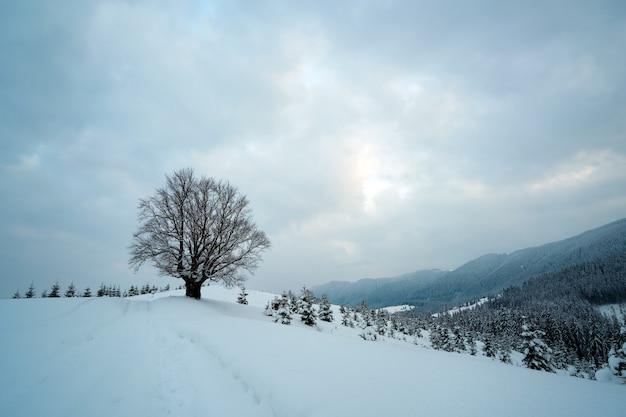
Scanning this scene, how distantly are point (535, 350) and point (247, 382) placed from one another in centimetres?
3307

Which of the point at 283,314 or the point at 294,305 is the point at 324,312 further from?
the point at 283,314

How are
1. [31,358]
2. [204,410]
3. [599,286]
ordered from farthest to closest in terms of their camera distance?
[599,286], [31,358], [204,410]

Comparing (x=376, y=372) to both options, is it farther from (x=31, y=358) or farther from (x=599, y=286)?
(x=599, y=286)

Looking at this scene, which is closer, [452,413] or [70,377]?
[452,413]

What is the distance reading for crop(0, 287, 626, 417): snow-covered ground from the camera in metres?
4.10

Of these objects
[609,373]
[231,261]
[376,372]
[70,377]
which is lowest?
[609,373]

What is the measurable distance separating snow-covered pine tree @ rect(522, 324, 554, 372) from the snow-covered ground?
85.9 feet

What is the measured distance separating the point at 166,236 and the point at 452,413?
1972 centimetres

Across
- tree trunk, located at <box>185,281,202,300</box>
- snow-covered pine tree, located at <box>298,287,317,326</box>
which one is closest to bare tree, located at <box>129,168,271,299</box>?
tree trunk, located at <box>185,281,202,300</box>

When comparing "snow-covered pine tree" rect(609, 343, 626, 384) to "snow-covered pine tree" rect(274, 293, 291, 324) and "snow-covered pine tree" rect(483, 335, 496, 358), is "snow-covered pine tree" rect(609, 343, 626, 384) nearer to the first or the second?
"snow-covered pine tree" rect(274, 293, 291, 324)

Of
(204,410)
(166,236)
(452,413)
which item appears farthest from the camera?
(166,236)

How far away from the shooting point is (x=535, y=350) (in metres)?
25.3

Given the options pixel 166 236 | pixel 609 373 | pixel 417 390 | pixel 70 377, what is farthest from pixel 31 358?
pixel 609 373

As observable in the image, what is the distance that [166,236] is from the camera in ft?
60.8
